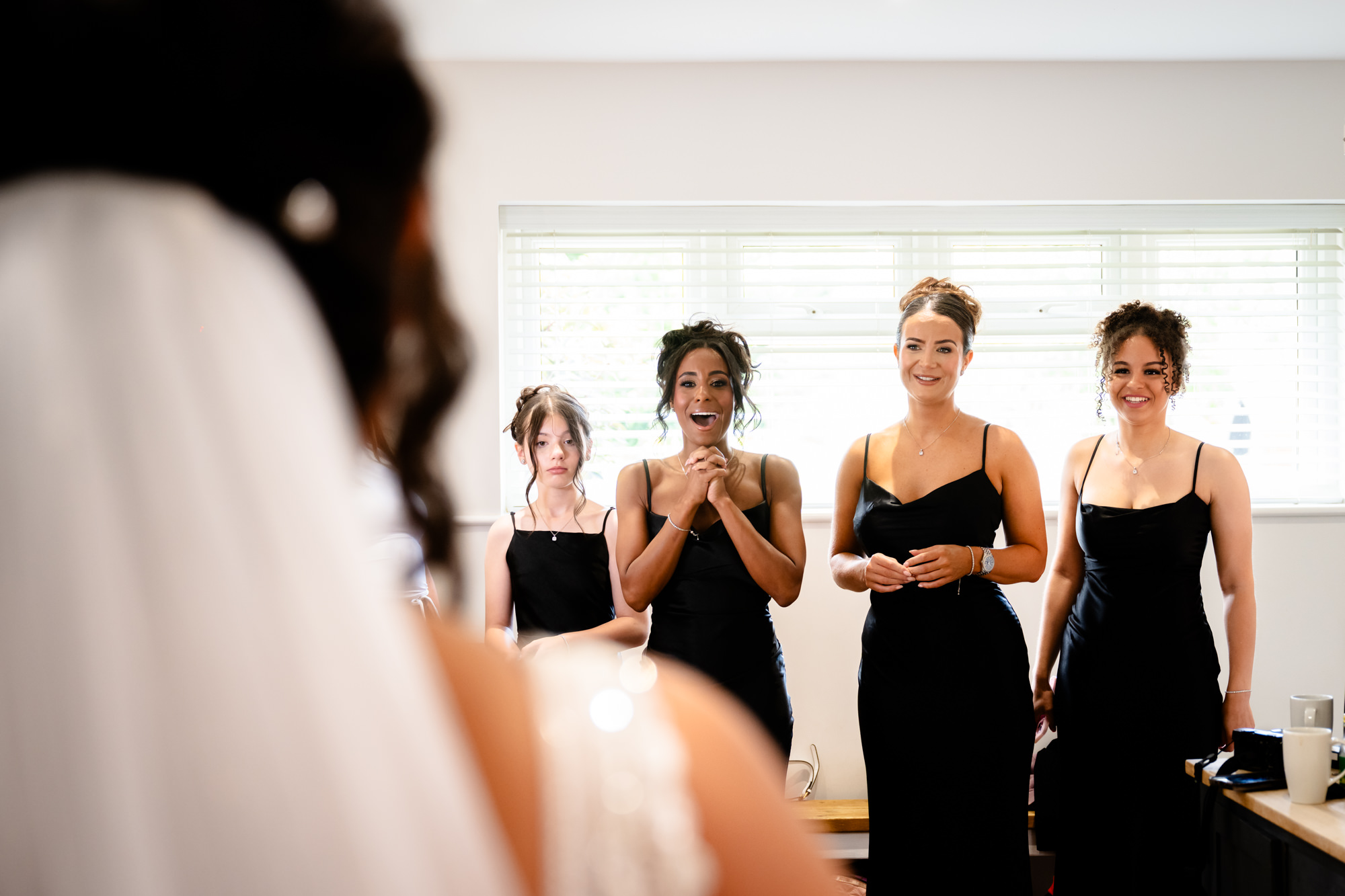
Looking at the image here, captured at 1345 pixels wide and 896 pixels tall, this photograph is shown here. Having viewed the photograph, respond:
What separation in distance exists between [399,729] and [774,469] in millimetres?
2129

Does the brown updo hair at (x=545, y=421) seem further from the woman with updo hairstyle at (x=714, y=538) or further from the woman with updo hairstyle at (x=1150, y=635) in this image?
the woman with updo hairstyle at (x=1150, y=635)

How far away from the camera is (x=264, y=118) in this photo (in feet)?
0.99

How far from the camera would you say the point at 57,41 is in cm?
27

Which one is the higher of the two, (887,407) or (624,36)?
(624,36)

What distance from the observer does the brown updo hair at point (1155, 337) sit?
2369 mm

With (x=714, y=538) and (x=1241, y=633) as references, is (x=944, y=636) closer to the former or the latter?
(x=714, y=538)

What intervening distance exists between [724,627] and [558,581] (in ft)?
1.84

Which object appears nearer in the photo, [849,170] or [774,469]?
[774,469]

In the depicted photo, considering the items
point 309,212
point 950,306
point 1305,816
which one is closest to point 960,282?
point 950,306

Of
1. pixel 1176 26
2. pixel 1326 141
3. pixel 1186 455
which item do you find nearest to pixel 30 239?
pixel 1186 455

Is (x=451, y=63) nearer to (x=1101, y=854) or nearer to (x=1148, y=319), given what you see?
(x=1148, y=319)

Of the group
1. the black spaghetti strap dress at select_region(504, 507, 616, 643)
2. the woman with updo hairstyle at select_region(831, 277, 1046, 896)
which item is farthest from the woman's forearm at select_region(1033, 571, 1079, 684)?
the black spaghetti strap dress at select_region(504, 507, 616, 643)

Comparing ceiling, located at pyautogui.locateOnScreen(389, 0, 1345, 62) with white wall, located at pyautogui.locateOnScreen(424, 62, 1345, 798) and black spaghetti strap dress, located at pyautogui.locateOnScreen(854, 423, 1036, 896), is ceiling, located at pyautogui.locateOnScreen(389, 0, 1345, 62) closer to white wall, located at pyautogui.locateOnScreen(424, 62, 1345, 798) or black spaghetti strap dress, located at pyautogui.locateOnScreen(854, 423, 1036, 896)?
white wall, located at pyautogui.locateOnScreen(424, 62, 1345, 798)

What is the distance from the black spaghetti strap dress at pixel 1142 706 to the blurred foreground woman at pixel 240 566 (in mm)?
2303
